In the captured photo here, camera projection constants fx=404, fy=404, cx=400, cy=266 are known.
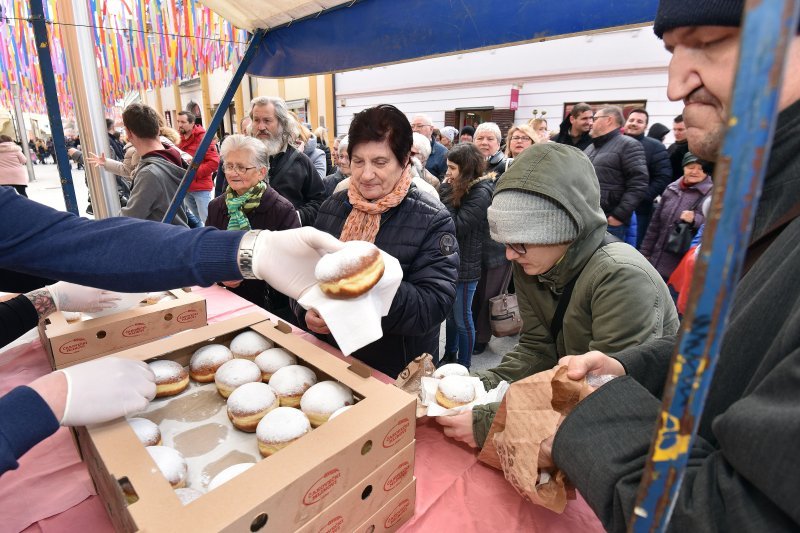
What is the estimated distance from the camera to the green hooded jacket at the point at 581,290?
1.15m

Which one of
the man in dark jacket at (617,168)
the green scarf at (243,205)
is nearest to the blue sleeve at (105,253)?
the green scarf at (243,205)

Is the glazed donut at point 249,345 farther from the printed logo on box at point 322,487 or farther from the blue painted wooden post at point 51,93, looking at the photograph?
the blue painted wooden post at point 51,93

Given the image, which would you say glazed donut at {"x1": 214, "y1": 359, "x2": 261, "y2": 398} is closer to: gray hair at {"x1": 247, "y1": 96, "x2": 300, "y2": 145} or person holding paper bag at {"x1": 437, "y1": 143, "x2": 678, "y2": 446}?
person holding paper bag at {"x1": 437, "y1": 143, "x2": 678, "y2": 446}

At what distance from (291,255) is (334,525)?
712 mm

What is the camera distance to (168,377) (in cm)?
113

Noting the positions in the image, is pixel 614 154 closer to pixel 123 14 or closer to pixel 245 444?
pixel 245 444

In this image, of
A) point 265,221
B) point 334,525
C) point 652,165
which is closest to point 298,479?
point 334,525

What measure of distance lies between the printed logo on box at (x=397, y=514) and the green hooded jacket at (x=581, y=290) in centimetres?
27

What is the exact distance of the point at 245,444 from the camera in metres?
1.04

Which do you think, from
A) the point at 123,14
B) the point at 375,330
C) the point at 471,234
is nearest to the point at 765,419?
the point at 375,330

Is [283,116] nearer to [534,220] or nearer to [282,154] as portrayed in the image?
[282,154]

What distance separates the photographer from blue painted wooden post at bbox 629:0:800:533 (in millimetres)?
294

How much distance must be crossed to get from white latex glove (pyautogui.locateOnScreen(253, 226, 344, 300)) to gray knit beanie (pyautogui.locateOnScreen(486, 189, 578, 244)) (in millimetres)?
567

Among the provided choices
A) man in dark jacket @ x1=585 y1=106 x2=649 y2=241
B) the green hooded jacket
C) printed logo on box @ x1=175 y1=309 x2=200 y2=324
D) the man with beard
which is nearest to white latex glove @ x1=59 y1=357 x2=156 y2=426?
printed logo on box @ x1=175 y1=309 x2=200 y2=324
